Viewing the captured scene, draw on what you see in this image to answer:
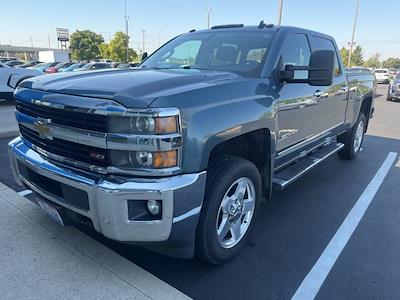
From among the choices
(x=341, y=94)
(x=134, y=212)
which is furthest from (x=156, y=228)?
(x=341, y=94)

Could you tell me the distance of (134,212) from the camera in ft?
7.03

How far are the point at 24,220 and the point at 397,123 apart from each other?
10.5m

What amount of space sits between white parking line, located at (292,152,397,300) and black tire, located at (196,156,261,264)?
2.02 feet

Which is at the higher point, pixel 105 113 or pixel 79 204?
pixel 105 113

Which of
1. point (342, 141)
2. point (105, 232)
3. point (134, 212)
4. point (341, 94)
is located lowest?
point (342, 141)

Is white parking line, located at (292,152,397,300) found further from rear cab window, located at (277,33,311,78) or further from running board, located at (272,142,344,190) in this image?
rear cab window, located at (277,33,311,78)

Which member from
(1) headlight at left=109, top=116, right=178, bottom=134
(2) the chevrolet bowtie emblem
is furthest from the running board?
(2) the chevrolet bowtie emblem

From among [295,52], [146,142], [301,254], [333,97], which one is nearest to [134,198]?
[146,142]

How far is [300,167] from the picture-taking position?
13.0 feet

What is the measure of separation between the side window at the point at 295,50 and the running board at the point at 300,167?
1111 mm

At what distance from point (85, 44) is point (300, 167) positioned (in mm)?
71764

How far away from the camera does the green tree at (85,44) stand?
2689 inches

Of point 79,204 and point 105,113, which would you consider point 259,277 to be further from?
point 105,113

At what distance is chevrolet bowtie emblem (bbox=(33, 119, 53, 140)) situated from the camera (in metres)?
2.46
